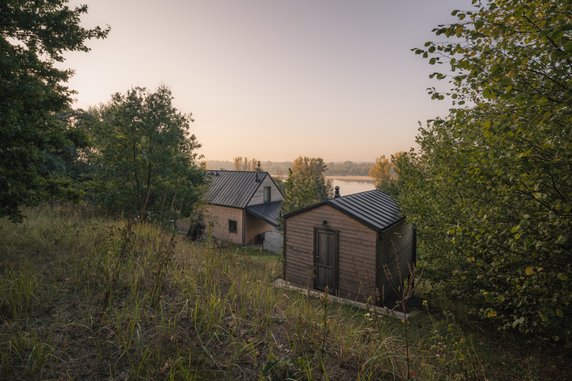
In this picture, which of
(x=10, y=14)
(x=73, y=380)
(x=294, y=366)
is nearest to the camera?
(x=73, y=380)

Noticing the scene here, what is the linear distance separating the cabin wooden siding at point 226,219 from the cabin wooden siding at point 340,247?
44.9 ft

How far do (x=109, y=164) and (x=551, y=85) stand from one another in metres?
15.3

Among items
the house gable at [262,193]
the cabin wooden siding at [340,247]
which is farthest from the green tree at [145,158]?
the house gable at [262,193]

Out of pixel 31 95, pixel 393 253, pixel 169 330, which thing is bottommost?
pixel 393 253

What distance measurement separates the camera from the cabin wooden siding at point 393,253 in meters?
11.3

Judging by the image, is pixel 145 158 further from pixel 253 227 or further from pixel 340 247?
pixel 253 227

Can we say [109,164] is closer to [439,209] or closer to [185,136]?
[185,136]

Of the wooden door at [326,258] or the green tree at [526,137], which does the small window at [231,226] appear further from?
the green tree at [526,137]

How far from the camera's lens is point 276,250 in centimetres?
2519

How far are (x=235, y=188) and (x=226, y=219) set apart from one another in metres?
3.56

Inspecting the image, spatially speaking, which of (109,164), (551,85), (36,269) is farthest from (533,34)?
(109,164)

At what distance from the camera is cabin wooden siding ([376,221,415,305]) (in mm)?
11344

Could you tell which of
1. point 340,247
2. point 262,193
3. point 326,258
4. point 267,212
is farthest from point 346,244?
point 262,193

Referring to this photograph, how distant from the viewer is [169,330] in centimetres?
311
